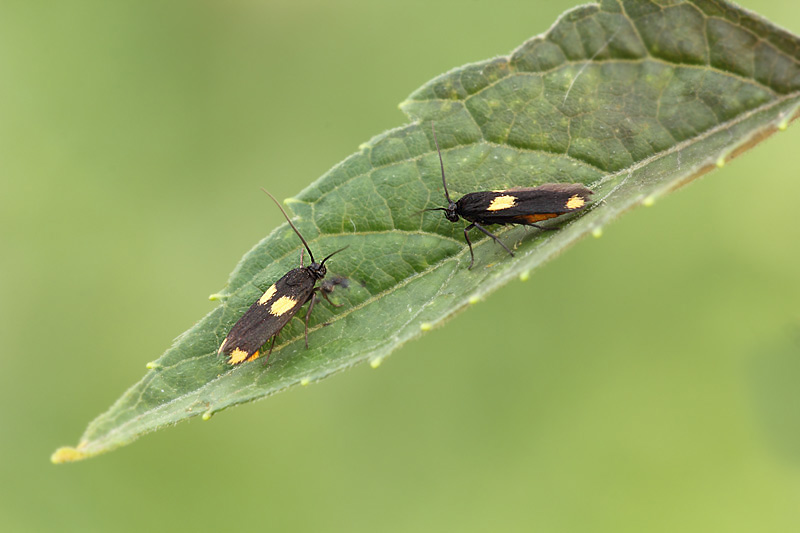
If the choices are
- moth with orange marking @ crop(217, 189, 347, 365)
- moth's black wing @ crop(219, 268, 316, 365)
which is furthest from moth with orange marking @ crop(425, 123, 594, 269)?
moth's black wing @ crop(219, 268, 316, 365)

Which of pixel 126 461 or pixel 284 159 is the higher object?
pixel 284 159

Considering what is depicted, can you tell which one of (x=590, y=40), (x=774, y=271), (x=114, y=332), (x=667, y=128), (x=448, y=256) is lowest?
(x=774, y=271)

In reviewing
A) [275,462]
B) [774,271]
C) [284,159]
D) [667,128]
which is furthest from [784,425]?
[284,159]

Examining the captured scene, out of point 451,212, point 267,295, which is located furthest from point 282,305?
point 451,212

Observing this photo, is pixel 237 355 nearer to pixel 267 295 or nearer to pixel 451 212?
pixel 267 295

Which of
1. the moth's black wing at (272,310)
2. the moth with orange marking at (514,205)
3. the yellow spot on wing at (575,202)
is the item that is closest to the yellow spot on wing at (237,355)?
the moth's black wing at (272,310)

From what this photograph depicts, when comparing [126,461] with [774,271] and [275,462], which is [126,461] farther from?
[774,271]

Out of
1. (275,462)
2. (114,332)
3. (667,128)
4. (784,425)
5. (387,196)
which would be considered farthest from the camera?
(114,332)
